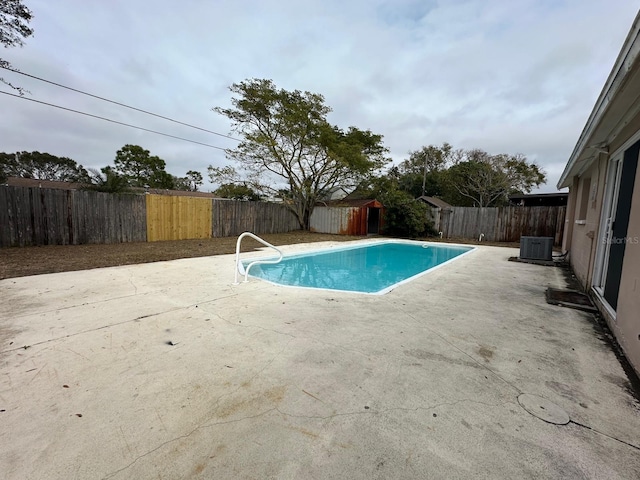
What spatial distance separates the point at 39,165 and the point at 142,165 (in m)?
8.15

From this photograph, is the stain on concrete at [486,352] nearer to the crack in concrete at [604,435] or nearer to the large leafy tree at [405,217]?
the crack in concrete at [604,435]

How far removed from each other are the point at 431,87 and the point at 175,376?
1385 centimetres

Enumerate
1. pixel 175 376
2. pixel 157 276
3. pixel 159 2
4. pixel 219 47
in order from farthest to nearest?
1. pixel 219 47
2. pixel 159 2
3. pixel 157 276
4. pixel 175 376

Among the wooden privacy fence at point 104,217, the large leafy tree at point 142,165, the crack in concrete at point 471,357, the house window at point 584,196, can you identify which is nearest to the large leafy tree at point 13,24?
the wooden privacy fence at point 104,217

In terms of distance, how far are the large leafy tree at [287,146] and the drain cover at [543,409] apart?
1287 centimetres

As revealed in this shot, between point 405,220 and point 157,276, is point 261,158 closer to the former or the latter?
point 405,220

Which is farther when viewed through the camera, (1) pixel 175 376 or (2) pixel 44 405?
(1) pixel 175 376

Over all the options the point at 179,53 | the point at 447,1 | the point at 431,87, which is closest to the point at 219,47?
the point at 179,53

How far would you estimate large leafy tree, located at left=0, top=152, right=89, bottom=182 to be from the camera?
2372 centimetres

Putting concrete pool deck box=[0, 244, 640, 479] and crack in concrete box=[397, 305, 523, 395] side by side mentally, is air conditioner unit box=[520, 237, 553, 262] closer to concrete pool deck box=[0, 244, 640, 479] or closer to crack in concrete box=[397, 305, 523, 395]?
concrete pool deck box=[0, 244, 640, 479]

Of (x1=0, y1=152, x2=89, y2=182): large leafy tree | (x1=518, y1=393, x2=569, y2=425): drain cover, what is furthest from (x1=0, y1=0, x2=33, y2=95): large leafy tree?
(x1=0, y1=152, x2=89, y2=182): large leafy tree

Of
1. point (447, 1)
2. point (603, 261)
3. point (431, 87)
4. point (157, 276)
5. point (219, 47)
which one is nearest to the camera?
point (603, 261)

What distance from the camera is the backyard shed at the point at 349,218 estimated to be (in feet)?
50.1

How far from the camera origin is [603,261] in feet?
12.8
